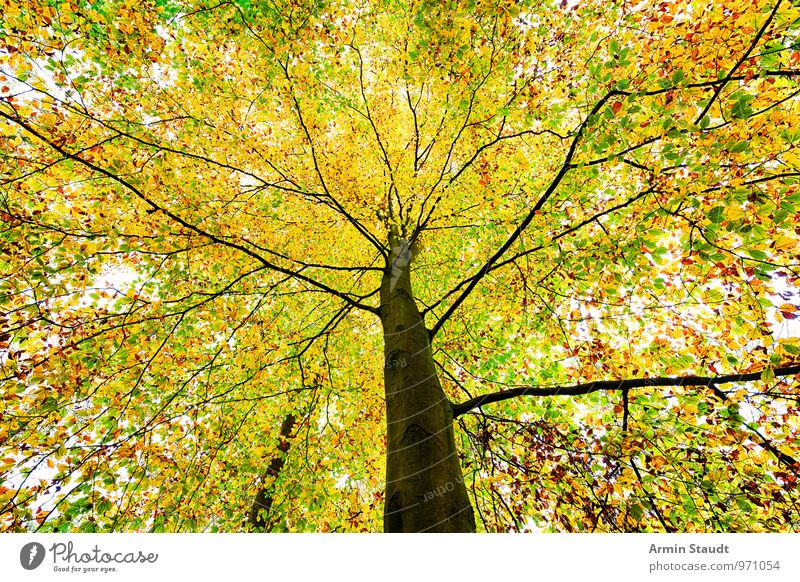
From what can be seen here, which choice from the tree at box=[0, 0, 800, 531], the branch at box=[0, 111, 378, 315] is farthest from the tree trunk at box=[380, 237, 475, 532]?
the branch at box=[0, 111, 378, 315]

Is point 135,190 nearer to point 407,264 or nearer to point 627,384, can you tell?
point 407,264

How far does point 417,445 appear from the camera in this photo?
2.33 meters


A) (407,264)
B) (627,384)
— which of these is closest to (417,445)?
(627,384)

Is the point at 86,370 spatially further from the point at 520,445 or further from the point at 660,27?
the point at 660,27

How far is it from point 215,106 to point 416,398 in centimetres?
480

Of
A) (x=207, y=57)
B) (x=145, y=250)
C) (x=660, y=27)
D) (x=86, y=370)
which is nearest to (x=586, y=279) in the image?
(x=660, y=27)

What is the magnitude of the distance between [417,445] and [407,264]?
282cm

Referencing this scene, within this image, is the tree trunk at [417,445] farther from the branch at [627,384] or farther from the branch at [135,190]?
the branch at [135,190]

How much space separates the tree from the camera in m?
2.46

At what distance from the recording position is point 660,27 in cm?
311

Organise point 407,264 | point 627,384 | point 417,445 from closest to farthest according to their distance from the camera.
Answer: point 417,445 → point 627,384 → point 407,264

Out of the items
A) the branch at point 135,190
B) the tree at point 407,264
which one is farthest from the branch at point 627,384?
the branch at point 135,190

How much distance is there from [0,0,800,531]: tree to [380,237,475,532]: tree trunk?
2cm

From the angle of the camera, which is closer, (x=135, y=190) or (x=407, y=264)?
(x=135, y=190)
